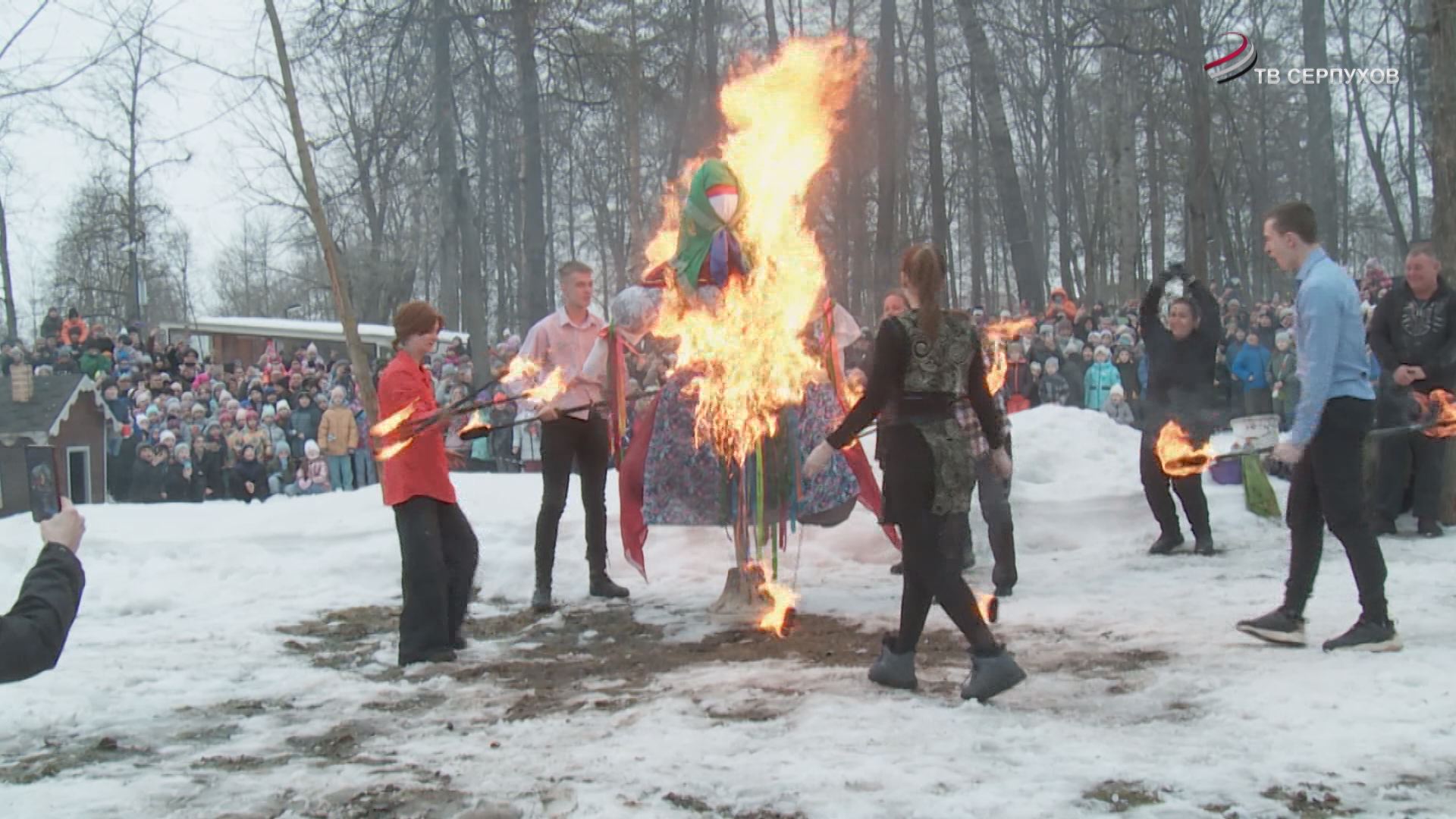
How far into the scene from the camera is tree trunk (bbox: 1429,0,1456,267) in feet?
29.5

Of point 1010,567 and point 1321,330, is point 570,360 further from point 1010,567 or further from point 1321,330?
point 1321,330

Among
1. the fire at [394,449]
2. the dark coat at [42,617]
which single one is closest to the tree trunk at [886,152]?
the fire at [394,449]

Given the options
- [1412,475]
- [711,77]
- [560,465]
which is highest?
[711,77]

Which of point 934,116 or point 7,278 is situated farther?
point 7,278

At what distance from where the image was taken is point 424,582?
592 cm

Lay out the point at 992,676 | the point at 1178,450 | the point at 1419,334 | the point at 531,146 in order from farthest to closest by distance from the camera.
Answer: the point at 531,146
the point at 1178,450
the point at 1419,334
the point at 992,676

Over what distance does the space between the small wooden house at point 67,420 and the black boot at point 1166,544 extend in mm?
14159

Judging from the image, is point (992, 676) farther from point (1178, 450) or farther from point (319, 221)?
point (319, 221)

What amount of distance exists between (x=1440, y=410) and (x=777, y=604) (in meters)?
4.20

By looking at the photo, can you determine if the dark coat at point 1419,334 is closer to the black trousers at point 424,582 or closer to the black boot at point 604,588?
the black boot at point 604,588

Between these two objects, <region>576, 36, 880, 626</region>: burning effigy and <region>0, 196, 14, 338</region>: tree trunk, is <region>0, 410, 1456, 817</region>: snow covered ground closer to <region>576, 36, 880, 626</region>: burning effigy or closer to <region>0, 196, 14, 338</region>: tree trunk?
<region>576, 36, 880, 626</region>: burning effigy

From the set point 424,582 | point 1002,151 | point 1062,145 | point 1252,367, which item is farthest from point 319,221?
point 1062,145

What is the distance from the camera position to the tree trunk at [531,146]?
49.5ft

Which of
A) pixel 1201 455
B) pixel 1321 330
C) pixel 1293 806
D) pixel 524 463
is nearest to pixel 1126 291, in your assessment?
pixel 524 463
